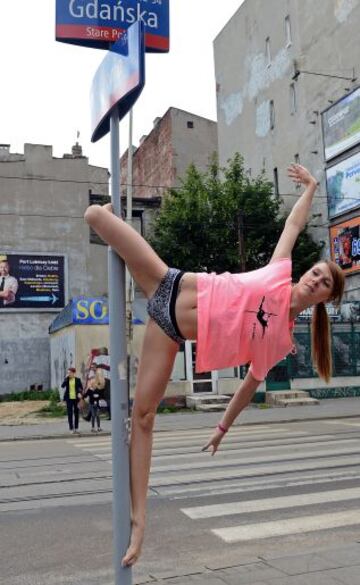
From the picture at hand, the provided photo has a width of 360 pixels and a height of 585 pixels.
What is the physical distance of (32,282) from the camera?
111ft

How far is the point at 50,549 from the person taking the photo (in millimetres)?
5836

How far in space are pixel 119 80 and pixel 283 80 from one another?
37494 mm

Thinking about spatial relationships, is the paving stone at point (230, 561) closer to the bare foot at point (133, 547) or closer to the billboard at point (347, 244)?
the bare foot at point (133, 547)

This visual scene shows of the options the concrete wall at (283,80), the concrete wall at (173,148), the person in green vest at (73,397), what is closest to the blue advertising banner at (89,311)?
the person in green vest at (73,397)

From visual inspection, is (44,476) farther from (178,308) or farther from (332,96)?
(332,96)

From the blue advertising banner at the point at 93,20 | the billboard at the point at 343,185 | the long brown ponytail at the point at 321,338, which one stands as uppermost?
the billboard at the point at 343,185

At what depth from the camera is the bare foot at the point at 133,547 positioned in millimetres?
2826

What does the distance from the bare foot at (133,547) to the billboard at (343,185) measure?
30.0m

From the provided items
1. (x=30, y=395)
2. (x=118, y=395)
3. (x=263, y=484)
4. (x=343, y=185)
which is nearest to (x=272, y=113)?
(x=343, y=185)

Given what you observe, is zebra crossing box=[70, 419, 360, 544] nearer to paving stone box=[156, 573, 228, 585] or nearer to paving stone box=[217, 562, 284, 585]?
paving stone box=[217, 562, 284, 585]

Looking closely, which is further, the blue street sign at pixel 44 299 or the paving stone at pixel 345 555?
the blue street sign at pixel 44 299

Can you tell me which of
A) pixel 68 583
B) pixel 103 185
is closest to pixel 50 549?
pixel 68 583

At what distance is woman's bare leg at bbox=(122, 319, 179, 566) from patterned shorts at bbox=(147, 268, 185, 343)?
0.10 ft

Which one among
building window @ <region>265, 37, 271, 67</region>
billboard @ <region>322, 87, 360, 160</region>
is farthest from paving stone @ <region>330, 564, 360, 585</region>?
building window @ <region>265, 37, 271, 67</region>
